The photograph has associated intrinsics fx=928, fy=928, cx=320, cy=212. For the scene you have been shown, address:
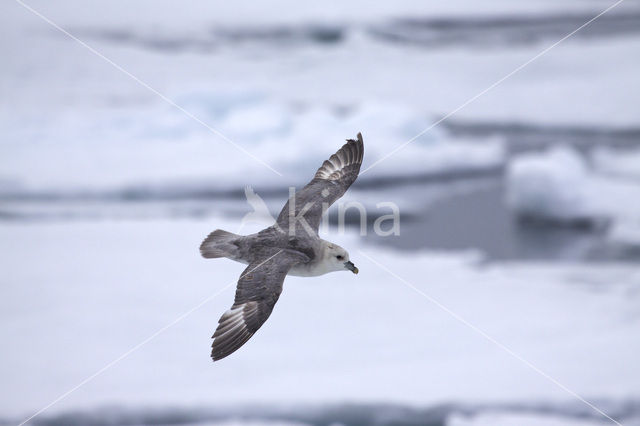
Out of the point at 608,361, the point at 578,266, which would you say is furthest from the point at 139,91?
the point at 608,361

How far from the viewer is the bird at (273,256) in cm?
516

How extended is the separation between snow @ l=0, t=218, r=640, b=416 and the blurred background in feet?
0.09

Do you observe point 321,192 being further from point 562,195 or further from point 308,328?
point 562,195

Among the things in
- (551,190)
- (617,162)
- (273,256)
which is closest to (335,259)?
(273,256)

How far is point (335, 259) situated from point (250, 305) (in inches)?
28.9

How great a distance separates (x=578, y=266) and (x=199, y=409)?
4814 millimetres

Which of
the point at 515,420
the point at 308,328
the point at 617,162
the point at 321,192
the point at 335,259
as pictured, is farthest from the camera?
the point at 617,162

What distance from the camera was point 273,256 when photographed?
549 cm

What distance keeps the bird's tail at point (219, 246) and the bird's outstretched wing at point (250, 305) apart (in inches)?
15.2

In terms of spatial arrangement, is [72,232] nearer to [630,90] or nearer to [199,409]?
[199,409]

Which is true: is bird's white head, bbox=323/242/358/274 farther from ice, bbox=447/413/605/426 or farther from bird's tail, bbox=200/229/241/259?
ice, bbox=447/413/605/426

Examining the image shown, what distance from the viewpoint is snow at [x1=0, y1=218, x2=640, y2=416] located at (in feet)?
27.1

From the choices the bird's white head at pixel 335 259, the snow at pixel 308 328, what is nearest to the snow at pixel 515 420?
the snow at pixel 308 328

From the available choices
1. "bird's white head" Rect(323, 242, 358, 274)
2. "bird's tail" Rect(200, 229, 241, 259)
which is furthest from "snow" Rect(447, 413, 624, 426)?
"bird's tail" Rect(200, 229, 241, 259)
